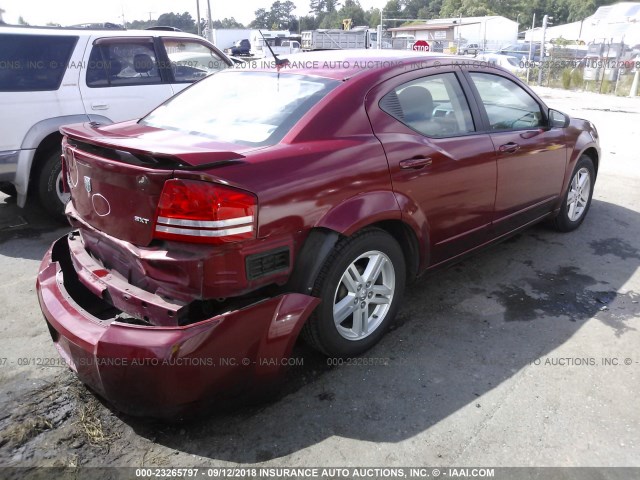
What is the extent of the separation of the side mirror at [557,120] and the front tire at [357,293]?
87.2 inches

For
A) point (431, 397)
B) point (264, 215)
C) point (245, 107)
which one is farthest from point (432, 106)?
point (431, 397)

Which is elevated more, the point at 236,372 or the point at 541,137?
the point at 541,137

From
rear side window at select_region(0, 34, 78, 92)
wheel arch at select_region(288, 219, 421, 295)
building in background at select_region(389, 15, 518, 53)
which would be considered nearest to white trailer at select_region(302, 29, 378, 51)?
rear side window at select_region(0, 34, 78, 92)

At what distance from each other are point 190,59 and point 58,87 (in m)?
1.95

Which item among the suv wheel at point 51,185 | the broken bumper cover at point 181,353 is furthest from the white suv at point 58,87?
the broken bumper cover at point 181,353

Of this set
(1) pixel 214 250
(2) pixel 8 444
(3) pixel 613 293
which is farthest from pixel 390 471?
(3) pixel 613 293

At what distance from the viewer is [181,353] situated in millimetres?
2121

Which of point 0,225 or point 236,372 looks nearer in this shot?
point 236,372

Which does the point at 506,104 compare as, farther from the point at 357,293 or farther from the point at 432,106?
the point at 357,293

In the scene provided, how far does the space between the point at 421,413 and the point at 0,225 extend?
4.86 metres

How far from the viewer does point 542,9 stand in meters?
75.8

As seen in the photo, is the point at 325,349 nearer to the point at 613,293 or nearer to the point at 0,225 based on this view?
the point at 613,293

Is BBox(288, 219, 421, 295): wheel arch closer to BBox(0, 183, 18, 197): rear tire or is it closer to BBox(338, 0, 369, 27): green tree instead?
BBox(0, 183, 18, 197): rear tire

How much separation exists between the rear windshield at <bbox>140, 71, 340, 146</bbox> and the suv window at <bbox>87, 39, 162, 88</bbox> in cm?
241
